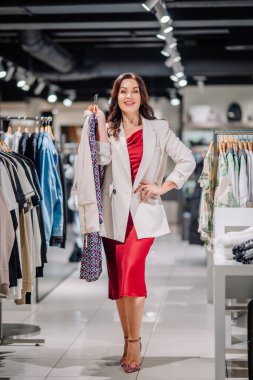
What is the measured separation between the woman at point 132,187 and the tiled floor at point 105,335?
0.90 ft

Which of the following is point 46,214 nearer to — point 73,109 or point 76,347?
point 76,347

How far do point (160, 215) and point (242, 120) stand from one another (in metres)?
11.6

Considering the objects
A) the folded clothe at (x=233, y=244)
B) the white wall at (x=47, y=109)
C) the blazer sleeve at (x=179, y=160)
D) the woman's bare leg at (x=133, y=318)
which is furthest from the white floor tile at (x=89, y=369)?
the white wall at (x=47, y=109)

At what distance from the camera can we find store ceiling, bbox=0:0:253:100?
398 inches

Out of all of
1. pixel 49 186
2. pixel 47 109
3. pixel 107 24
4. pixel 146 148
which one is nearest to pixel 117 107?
pixel 146 148

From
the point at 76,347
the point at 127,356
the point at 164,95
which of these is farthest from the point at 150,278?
the point at 164,95

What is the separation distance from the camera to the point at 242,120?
1670cm

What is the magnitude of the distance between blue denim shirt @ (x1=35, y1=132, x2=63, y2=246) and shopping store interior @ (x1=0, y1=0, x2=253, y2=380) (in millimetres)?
47

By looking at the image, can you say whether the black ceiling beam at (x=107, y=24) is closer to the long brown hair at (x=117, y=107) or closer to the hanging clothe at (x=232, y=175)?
the hanging clothe at (x=232, y=175)

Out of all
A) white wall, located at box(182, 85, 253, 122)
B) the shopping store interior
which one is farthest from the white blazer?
white wall, located at box(182, 85, 253, 122)

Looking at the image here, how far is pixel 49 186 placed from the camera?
600 cm

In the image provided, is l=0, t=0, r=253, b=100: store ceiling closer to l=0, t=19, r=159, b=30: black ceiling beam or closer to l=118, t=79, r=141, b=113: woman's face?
l=0, t=19, r=159, b=30: black ceiling beam

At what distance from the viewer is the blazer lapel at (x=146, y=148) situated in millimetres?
5375

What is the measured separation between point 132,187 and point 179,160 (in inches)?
14.1
